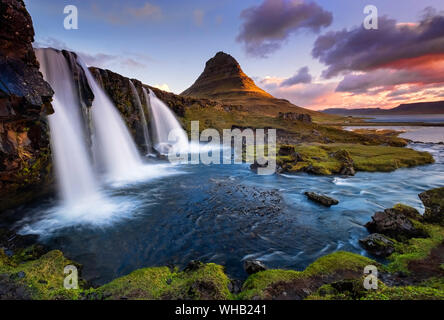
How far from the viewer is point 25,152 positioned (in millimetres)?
11703

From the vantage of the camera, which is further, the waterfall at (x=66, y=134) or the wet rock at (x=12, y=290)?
the waterfall at (x=66, y=134)

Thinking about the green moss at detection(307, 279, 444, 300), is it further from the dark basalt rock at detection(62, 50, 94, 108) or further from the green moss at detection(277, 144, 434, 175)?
the dark basalt rock at detection(62, 50, 94, 108)

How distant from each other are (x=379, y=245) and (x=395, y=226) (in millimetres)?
1865

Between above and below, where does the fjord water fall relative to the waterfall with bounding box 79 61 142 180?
below

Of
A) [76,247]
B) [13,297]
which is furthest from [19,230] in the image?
[13,297]

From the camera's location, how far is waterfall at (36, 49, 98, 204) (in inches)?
604

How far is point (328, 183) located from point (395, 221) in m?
10.5

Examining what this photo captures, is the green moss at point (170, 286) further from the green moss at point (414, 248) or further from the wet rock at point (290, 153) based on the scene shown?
the wet rock at point (290, 153)

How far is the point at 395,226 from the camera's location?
9930mm

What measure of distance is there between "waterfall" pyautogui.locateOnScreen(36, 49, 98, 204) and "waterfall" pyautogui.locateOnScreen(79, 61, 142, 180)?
133 inches

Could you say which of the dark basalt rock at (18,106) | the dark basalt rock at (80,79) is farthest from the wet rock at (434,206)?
the dark basalt rock at (80,79)

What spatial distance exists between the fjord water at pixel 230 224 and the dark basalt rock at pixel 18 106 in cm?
252

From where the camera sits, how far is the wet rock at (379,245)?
28.4 ft

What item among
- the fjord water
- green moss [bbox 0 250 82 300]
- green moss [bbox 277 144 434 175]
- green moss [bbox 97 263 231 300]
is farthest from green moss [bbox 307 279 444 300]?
green moss [bbox 277 144 434 175]
